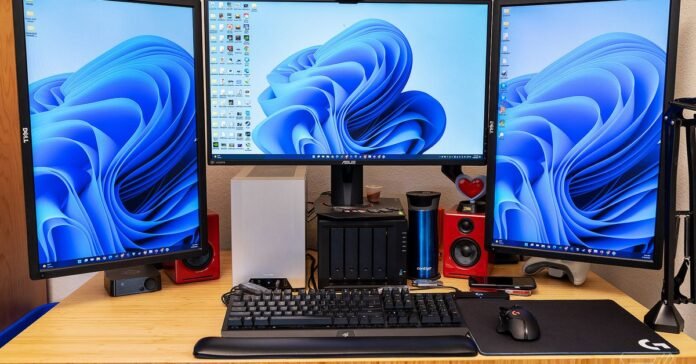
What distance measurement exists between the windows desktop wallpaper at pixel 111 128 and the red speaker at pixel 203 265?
0.05 meters

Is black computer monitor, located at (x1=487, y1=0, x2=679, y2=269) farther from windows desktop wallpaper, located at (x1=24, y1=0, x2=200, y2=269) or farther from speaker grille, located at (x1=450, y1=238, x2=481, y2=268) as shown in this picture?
windows desktop wallpaper, located at (x1=24, y1=0, x2=200, y2=269)

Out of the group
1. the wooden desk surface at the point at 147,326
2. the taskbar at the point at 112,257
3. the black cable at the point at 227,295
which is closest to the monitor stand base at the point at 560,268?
the wooden desk surface at the point at 147,326

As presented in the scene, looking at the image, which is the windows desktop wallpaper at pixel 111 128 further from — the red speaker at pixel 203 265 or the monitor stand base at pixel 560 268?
the monitor stand base at pixel 560 268

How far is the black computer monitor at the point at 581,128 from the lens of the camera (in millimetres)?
1391

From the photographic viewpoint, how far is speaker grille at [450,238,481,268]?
1615mm

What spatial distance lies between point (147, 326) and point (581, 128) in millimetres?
998

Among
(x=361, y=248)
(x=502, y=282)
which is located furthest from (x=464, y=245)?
(x=361, y=248)

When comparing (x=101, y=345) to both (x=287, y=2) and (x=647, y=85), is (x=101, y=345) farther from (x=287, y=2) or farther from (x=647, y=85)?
(x=647, y=85)

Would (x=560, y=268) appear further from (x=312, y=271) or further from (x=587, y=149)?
(x=312, y=271)

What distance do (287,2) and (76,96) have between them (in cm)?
50

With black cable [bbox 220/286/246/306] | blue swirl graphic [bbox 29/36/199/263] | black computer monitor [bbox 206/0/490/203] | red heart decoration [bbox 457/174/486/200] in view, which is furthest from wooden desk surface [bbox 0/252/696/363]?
black computer monitor [bbox 206/0/490/203]

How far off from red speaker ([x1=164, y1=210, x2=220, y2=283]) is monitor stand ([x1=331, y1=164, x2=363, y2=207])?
0.99 ft

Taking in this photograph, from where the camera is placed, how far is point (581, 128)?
4.76 feet

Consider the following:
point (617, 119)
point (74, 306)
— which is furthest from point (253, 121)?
point (617, 119)
